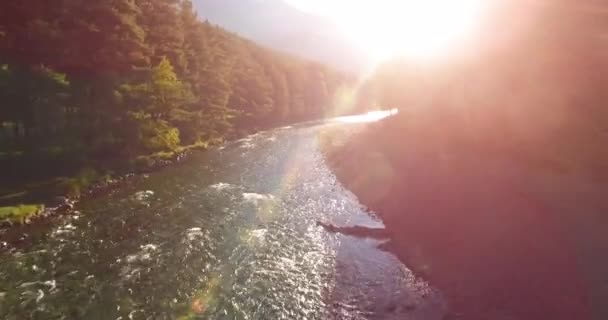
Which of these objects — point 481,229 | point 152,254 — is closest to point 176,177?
point 152,254

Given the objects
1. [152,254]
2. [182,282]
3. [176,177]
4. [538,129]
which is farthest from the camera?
[176,177]

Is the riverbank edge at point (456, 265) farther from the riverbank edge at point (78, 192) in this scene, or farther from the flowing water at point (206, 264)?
the riverbank edge at point (78, 192)

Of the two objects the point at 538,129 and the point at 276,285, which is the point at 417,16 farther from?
the point at 276,285

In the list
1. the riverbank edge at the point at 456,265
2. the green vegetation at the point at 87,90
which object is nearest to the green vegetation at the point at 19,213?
the green vegetation at the point at 87,90

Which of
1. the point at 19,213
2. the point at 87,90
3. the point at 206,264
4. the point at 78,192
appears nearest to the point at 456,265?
the point at 206,264

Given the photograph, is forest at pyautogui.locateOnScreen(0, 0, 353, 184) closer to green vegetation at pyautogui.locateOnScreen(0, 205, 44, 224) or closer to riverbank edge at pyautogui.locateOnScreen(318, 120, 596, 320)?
green vegetation at pyautogui.locateOnScreen(0, 205, 44, 224)
